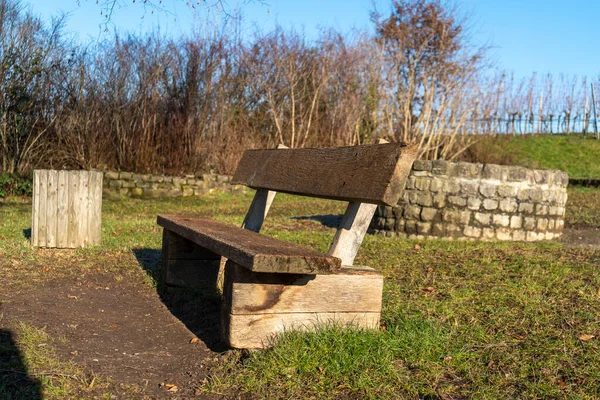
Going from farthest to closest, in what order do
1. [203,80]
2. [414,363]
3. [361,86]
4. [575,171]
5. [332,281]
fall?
[575,171]
[361,86]
[203,80]
[332,281]
[414,363]

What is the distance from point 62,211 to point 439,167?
4526mm

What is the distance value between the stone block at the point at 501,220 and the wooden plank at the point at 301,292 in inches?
204

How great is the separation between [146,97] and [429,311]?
11527mm

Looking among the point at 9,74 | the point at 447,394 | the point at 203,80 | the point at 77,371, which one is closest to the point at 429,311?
the point at 447,394

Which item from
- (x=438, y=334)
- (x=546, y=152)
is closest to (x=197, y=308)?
(x=438, y=334)

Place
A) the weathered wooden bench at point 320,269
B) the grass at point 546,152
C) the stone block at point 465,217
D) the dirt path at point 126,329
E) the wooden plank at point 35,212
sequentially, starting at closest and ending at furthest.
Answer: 1. the weathered wooden bench at point 320,269
2. the dirt path at point 126,329
3. the wooden plank at point 35,212
4. the stone block at point 465,217
5. the grass at point 546,152

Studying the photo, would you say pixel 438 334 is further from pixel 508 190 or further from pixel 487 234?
pixel 508 190

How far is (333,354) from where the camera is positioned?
9.98ft

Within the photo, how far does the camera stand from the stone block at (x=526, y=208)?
8242 millimetres

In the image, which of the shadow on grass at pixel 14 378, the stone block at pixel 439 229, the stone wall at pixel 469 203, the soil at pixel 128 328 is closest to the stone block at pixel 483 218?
the stone wall at pixel 469 203

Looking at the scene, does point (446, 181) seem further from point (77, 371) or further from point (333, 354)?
Result: point (77, 371)

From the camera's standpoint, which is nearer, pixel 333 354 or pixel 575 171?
pixel 333 354

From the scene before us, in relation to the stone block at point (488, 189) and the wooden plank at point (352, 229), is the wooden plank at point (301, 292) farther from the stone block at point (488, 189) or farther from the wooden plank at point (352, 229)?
the stone block at point (488, 189)

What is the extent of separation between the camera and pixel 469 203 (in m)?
8.08
